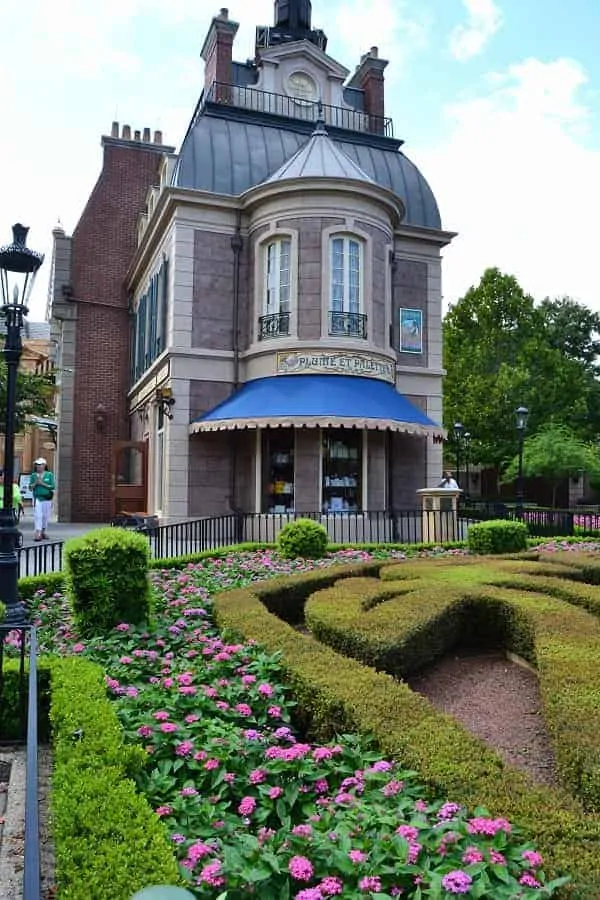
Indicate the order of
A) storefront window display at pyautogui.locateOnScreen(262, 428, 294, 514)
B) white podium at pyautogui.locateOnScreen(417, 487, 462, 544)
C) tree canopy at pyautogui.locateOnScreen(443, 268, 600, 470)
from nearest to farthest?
white podium at pyautogui.locateOnScreen(417, 487, 462, 544) → storefront window display at pyautogui.locateOnScreen(262, 428, 294, 514) → tree canopy at pyautogui.locateOnScreen(443, 268, 600, 470)

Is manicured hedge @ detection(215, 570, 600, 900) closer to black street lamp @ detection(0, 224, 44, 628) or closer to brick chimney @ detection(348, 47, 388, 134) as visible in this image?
black street lamp @ detection(0, 224, 44, 628)

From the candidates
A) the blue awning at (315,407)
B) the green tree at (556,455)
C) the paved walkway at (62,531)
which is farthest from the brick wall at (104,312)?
the green tree at (556,455)

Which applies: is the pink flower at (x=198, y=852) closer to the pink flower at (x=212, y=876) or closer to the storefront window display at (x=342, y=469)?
the pink flower at (x=212, y=876)

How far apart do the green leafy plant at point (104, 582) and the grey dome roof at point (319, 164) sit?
463 inches

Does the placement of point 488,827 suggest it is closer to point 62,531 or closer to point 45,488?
point 45,488

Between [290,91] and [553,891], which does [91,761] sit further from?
[290,91]

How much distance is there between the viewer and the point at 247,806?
3.28m

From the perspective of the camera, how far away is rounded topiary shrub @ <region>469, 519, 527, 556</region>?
1163 centimetres

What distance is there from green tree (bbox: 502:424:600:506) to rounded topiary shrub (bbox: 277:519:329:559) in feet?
66.9

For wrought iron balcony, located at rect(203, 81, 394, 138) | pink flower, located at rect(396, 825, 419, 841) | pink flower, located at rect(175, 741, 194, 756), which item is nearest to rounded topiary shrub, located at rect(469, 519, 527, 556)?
pink flower, located at rect(175, 741, 194, 756)

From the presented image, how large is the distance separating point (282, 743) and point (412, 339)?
15.5 metres

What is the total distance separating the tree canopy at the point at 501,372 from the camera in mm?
31312

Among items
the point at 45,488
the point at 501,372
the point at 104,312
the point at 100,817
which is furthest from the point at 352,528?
the point at 501,372

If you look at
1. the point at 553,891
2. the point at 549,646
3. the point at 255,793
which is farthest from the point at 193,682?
the point at 553,891
